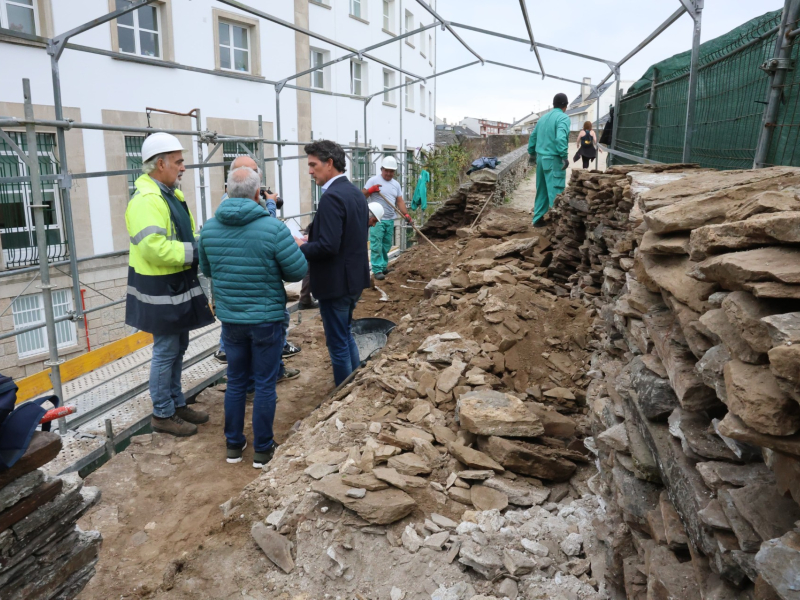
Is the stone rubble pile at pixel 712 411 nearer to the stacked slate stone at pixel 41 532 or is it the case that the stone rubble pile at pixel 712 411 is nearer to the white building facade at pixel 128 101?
the stacked slate stone at pixel 41 532

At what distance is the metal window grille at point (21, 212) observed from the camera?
324 inches

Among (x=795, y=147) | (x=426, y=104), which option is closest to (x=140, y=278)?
(x=795, y=147)

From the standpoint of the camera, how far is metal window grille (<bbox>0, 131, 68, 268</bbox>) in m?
8.23

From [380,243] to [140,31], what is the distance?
6493mm

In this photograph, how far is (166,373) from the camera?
15.2 feet

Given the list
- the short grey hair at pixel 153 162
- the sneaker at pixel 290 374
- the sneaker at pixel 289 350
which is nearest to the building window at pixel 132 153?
the sneaker at pixel 289 350

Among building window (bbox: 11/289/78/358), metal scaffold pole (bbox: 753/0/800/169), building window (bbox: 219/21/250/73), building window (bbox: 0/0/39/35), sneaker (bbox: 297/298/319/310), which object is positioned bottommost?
building window (bbox: 11/289/78/358)

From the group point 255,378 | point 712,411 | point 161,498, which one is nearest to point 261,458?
point 255,378

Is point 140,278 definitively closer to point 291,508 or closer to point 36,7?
point 291,508

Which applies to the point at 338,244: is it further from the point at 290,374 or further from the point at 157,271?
the point at 290,374

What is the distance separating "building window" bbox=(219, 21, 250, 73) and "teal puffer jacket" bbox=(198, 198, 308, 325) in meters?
10.8

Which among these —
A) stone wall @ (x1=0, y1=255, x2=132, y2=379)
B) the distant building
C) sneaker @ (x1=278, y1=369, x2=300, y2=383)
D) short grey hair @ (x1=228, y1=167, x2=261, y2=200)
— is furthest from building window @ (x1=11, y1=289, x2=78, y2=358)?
the distant building

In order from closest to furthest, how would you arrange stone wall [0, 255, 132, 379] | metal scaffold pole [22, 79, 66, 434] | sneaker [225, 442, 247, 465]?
metal scaffold pole [22, 79, 66, 434] < sneaker [225, 442, 247, 465] < stone wall [0, 255, 132, 379]

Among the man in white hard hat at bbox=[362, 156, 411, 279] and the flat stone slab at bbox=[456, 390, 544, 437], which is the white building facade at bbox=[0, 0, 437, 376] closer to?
the man in white hard hat at bbox=[362, 156, 411, 279]
